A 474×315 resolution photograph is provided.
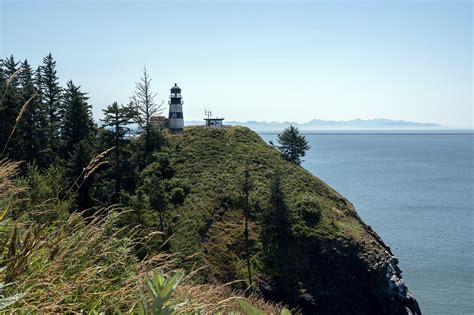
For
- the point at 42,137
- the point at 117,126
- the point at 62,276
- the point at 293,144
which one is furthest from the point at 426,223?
the point at 62,276

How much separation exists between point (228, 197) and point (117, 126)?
1153 centimetres

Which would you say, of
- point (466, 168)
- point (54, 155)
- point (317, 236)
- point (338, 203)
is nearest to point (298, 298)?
point (317, 236)

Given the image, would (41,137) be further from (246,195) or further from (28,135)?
(246,195)

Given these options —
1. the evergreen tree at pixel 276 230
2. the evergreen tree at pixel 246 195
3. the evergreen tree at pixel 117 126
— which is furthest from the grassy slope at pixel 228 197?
the evergreen tree at pixel 117 126

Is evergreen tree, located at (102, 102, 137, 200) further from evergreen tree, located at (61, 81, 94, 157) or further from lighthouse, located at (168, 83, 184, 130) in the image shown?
lighthouse, located at (168, 83, 184, 130)

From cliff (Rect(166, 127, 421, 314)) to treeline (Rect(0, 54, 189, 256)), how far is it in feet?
9.13

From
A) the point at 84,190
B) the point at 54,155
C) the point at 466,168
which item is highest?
the point at 54,155

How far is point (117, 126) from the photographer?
3622 cm

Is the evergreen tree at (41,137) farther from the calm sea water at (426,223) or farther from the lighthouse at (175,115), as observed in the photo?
the calm sea water at (426,223)

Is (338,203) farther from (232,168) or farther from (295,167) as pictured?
(232,168)

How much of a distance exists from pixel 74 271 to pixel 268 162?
141ft

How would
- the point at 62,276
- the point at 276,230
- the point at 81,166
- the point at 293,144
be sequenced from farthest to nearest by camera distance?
the point at 293,144 < the point at 276,230 < the point at 81,166 < the point at 62,276

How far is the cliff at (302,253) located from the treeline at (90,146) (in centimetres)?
278

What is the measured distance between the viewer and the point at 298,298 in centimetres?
2930
